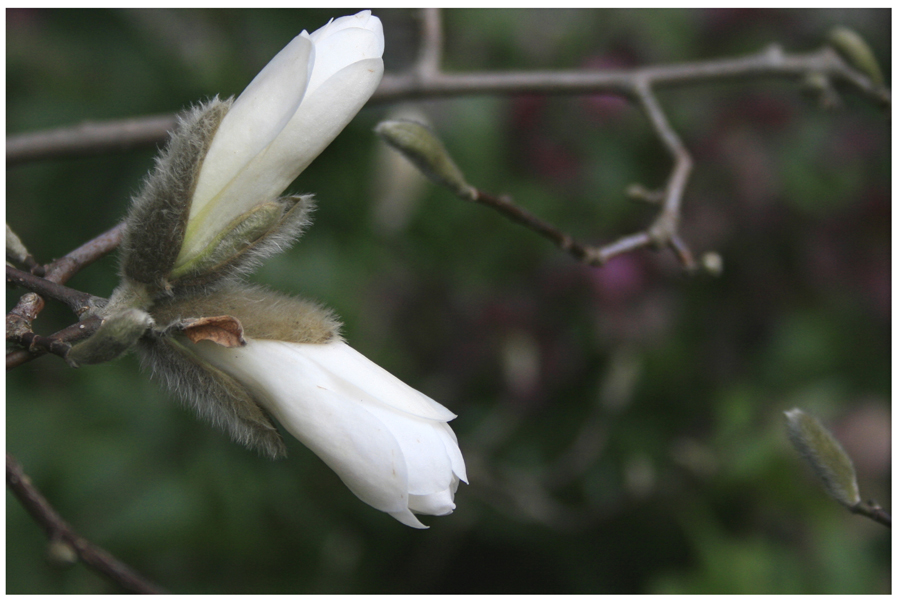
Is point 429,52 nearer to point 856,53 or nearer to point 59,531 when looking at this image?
point 856,53

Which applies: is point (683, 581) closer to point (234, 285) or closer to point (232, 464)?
point (232, 464)

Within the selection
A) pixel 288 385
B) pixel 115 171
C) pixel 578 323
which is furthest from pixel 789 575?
pixel 115 171

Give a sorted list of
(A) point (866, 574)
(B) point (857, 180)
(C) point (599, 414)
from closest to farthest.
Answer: (A) point (866, 574)
(C) point (599, 414)
(B) point (857, 180)

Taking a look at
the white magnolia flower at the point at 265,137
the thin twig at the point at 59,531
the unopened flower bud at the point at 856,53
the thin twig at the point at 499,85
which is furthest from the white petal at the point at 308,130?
the unopened flower bud at the point at 856,53

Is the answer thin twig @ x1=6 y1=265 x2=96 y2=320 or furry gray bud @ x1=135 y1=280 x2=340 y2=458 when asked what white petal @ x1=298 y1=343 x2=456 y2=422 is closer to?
furry gray bud @ x1=135 y1=280 x2=340 y2=458

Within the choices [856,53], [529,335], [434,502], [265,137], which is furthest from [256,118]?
[529,335]

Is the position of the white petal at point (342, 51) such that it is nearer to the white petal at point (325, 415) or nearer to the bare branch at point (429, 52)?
the white petal at point (325, 415)
